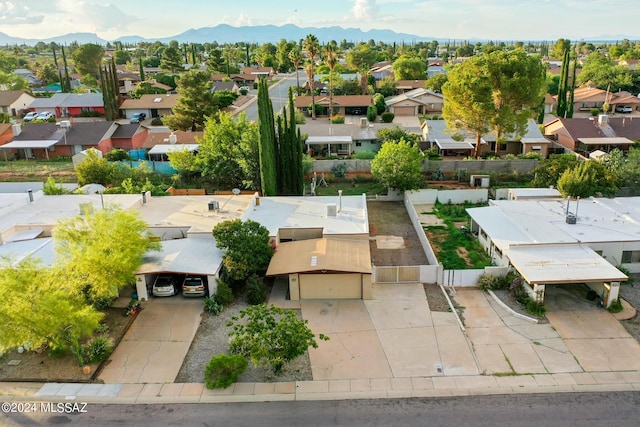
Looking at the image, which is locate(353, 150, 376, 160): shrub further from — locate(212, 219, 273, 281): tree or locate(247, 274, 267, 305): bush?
locate(247, 274, 267, 305): bush

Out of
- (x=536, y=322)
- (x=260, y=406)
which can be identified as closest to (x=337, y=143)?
(x=536, y=322)

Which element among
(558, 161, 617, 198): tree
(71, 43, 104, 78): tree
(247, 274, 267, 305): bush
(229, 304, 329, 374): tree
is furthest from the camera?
(71, 43, 104, 78): tree

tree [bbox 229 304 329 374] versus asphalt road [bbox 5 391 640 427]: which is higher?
tree [bbox 229 304 329 374]

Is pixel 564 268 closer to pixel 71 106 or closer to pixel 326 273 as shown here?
pixel 326 273

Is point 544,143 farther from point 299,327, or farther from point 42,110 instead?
point 42,110

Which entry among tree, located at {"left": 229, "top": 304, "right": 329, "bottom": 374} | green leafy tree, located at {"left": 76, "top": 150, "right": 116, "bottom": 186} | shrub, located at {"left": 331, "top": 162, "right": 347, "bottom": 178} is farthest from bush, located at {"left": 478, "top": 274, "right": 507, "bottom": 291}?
green leafy tree, located at {"left": 76, "top": 150, "right": 116, "bottom": 186}
